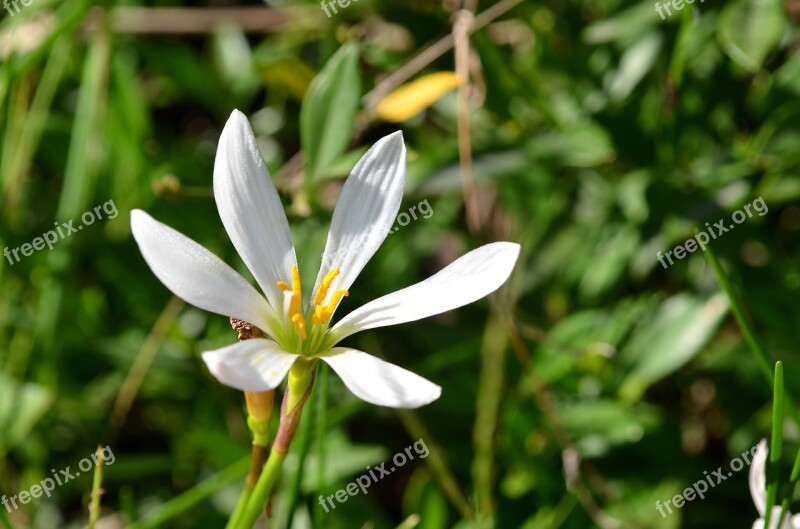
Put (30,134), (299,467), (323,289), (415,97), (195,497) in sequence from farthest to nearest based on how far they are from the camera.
Result: (30,134) < (415,97) < (195,497) < (299,467) < (323,289)

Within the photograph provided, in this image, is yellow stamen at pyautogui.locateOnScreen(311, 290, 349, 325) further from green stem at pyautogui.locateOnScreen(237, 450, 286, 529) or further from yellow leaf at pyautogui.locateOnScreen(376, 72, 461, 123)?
yellow leaf at pyautogui.locateOnScreen(376, 72, 461, 123)

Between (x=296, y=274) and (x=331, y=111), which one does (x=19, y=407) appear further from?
(x=296, y=274)

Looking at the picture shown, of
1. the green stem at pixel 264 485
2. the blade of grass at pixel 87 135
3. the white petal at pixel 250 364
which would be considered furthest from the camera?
the blade of grass at pixel 87 135

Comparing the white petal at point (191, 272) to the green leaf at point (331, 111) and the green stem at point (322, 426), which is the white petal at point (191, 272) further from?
the green leaf at point (331, 111)

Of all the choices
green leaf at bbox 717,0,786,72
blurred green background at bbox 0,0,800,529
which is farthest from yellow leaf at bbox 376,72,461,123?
green leaf at bbox 717,0,786,72

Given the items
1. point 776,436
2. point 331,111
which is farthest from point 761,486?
point 331,111

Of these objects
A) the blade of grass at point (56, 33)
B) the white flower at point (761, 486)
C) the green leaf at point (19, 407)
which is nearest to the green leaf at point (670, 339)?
the white flower at point (761, 486)

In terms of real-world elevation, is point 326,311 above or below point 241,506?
above
